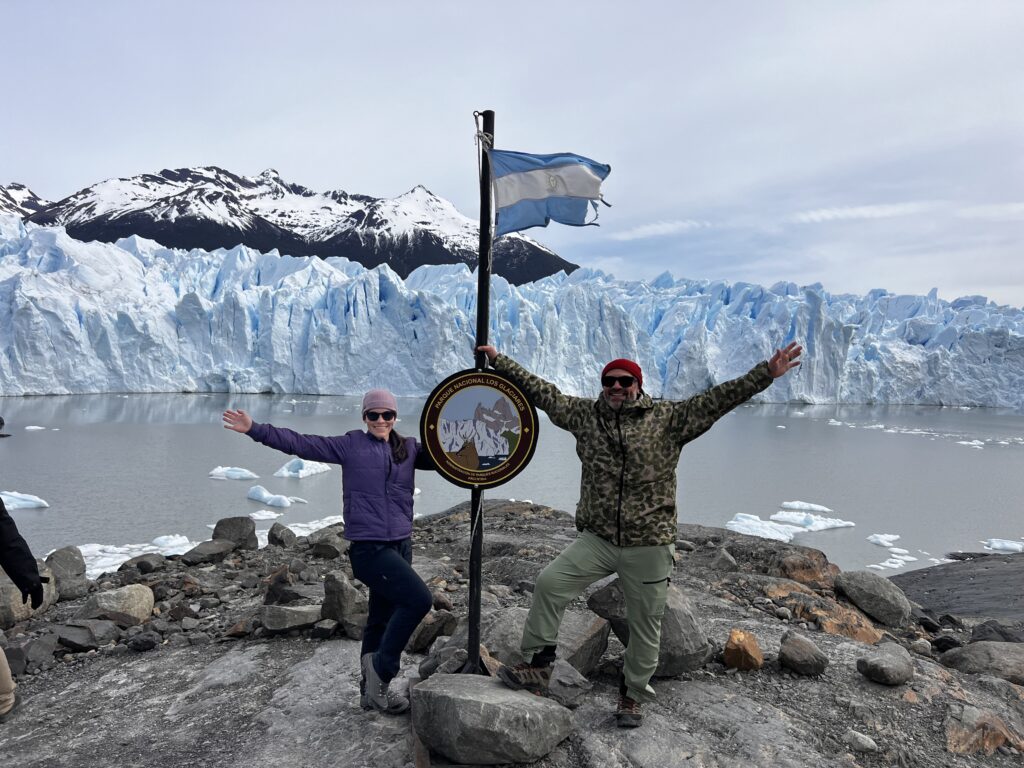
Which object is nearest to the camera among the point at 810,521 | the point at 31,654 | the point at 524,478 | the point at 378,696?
the point at 378,696

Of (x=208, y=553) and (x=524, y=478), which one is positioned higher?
(x=208, y=553)

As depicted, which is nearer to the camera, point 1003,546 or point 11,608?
point 11,608

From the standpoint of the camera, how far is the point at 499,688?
113 inches

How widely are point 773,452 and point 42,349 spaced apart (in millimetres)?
35202

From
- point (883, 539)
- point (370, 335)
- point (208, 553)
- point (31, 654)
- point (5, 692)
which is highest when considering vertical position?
point (370, 335)

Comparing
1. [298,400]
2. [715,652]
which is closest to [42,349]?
[298,400]

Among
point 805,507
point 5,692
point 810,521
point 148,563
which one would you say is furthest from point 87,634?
point 805,507

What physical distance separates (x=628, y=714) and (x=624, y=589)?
21.3 inches

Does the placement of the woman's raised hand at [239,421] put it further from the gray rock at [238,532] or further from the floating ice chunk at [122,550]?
the floating ice chunk at [122,550]

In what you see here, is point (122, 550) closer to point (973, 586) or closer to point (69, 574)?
point (69, 574)

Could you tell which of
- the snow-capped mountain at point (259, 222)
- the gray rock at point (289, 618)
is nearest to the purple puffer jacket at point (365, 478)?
the gray rock at point (289, 618)

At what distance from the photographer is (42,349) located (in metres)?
34.9

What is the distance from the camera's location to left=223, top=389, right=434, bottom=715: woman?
293 centimetres

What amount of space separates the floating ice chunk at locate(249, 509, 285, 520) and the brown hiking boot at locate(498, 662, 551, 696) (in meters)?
11.5
